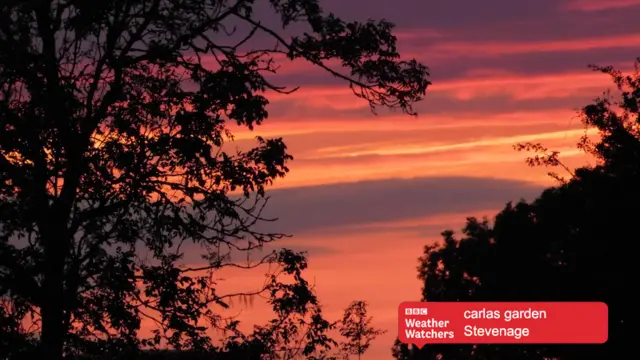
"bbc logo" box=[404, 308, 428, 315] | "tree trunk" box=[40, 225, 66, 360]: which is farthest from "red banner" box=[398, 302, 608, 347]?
"tree trunk" box=[40, 225, 66, 360]

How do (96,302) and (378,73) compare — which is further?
(378,73)

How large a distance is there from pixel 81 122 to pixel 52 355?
440 centimetres

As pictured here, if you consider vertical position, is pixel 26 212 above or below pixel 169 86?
below

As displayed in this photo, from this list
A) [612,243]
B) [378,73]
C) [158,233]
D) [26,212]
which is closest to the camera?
[26,212]

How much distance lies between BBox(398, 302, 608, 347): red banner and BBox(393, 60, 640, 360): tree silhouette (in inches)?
762

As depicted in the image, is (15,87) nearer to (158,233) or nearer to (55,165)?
(55,165)

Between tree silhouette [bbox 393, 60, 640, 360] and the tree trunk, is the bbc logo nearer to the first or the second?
the tree trunk

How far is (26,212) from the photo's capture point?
22.8m

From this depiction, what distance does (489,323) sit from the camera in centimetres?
3834

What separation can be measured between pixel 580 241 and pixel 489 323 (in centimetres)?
2420

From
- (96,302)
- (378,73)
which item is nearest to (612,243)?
(378,73)

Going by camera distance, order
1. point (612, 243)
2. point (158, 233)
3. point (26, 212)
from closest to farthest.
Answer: point (26, 212)
point (158, 233)
point (612, 243)

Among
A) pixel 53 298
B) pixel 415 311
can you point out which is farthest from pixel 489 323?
pixel 53 298

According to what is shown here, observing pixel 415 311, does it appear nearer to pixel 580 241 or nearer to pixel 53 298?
pixel 53 298
